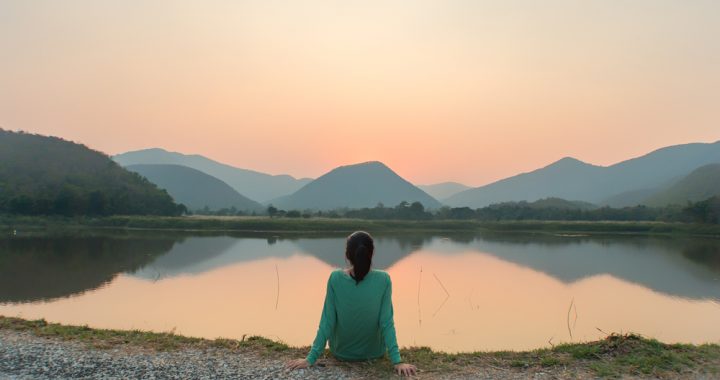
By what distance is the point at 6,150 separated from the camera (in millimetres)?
81562

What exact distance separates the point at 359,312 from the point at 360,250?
2.59ft

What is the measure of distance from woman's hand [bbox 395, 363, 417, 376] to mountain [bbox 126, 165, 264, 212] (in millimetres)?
155485

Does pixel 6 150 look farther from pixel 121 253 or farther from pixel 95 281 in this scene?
pixel 95 281

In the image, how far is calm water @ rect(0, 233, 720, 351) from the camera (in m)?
10.5

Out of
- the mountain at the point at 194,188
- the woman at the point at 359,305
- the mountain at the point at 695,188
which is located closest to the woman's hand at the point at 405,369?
the woman at the point at 359,305

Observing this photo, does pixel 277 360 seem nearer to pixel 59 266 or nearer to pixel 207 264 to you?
pixel 207 264

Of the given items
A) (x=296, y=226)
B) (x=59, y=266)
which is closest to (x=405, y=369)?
(x=59, y=266)

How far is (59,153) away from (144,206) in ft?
106

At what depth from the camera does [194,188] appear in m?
170

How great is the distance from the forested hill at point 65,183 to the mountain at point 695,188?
119m

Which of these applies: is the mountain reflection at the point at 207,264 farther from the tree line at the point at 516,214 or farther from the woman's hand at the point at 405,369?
the tree line at the point at 516,214

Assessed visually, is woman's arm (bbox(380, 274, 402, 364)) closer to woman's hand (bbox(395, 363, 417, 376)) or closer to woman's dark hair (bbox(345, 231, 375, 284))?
woman's hand (bbox(395, 363, 417, 376))

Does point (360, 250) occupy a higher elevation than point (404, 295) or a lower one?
higher

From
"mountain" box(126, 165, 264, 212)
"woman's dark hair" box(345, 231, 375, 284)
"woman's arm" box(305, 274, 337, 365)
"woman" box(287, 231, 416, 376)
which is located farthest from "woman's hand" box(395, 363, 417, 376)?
"mountain" box(126, 165, 264, 212)
